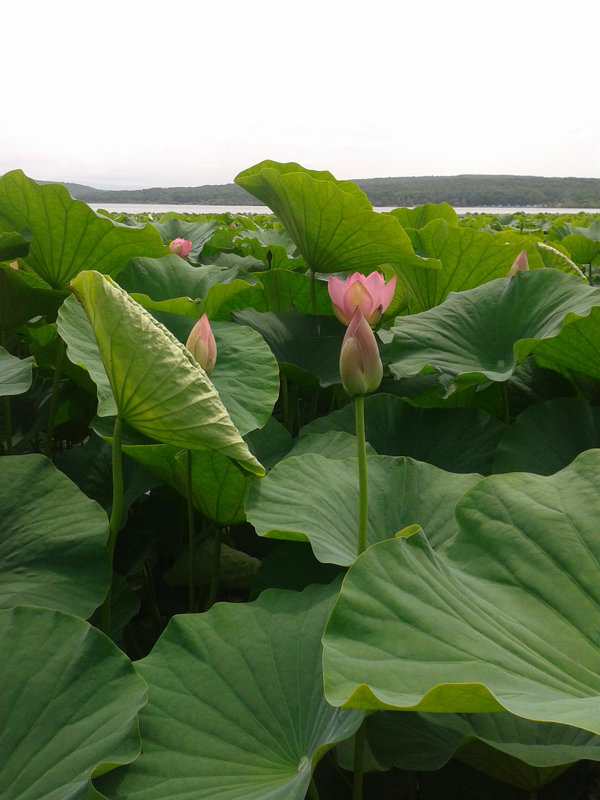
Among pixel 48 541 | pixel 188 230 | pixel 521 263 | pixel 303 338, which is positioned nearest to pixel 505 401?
pixel 521 263

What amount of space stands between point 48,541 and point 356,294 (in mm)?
559

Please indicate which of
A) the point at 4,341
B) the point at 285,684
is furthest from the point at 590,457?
the point at 4,341

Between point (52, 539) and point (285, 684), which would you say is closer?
point (285, 684)

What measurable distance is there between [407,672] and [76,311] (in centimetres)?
71

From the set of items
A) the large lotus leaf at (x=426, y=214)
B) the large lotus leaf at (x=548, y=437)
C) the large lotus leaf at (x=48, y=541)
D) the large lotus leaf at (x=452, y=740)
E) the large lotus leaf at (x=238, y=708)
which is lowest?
the large lotus leaf at (x=452, y=740)

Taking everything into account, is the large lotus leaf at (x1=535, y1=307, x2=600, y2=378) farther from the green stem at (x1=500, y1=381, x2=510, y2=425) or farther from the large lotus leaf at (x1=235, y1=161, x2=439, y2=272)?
the large lotus leaf at (x1=235, y1=161, x2=439, y2=272)

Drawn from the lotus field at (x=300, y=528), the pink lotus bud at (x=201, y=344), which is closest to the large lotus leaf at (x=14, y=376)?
the lotus field at (x=300, y=528)

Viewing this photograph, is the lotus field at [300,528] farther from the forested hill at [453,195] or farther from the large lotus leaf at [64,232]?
the forested hill at [453,195]

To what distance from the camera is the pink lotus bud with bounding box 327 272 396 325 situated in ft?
3.24

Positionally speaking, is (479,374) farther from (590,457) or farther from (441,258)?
(441,258)

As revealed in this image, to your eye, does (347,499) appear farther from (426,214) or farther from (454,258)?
(426,214)

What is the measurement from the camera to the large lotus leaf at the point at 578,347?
924mm

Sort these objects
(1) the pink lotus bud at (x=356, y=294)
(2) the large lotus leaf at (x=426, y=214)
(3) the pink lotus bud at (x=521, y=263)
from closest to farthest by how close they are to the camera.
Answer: (1) the pink lotus bud at (x=356, y=294) < (3) the pink lotus bud at (x=521, y=263) < (2) the large lotus leaf at (x=426, y=214)

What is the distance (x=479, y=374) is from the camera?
3.16 feet
